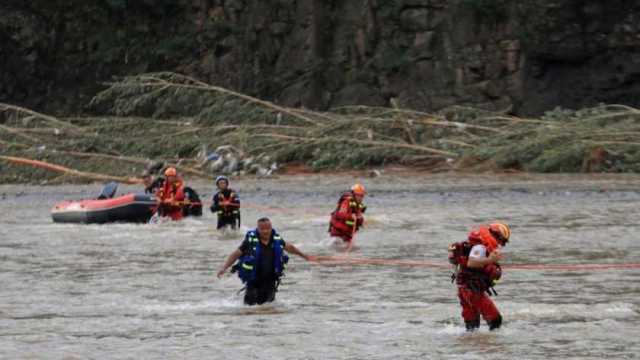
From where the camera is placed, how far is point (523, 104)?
46.4 meters

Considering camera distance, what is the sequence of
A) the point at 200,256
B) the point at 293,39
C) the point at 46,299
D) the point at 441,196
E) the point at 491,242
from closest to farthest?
the point at 491,242 < the point at 46,299 < the point at 200,256 < the point at 441,196 < the point at 293,39

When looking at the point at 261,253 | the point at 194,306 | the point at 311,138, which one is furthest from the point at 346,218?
the point at 311,138

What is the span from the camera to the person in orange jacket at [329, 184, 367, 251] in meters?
25.0

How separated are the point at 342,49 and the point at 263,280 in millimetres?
31273

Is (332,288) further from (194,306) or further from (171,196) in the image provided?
(171,196)

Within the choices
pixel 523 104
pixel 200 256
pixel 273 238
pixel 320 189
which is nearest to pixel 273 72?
pixel 523 104

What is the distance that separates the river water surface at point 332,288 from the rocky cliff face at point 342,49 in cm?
1281

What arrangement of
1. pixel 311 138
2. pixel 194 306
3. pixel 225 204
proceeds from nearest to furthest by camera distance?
pixel 194 306
pixel 225 204
pixel 311 138

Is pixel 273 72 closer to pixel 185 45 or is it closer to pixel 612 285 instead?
pixel 185 45

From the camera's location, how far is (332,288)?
21.3 metres

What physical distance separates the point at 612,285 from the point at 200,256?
7.40 metres

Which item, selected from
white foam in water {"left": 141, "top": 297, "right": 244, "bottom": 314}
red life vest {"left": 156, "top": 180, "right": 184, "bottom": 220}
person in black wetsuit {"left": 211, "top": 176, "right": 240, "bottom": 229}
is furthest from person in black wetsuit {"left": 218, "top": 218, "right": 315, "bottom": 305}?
red life vest {"left": 156, "top": 180, "right": 184, "bottom": 220}

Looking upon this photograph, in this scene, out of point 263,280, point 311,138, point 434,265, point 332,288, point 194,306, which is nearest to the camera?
point 263,280

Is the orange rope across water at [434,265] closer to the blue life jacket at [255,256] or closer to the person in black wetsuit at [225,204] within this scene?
the blue life jacket at [255,256]
